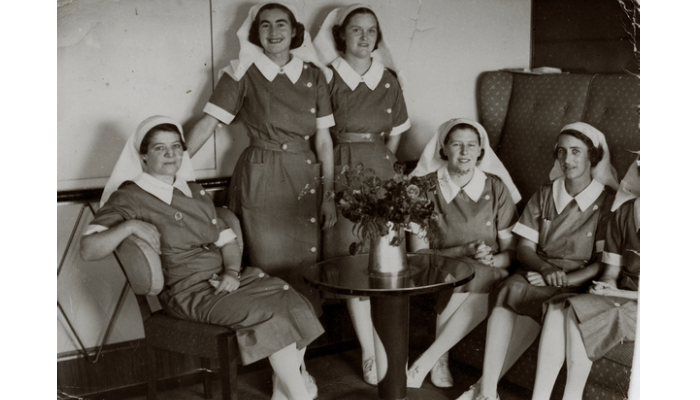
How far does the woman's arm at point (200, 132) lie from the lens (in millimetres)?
3945

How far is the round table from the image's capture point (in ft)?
10.3

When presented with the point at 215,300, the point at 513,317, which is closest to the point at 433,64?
the point at 513,317

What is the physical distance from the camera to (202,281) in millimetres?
3502

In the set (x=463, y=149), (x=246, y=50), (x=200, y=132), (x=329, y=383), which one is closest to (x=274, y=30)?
(x=246, y=50)

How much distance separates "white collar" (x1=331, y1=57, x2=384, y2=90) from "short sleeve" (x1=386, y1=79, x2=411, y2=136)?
0.13 metres

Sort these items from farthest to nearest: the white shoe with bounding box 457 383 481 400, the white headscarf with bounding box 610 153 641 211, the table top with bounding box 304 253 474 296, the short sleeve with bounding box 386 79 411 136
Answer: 1. the short sleeve with bounding box 386 79 411 136
2. the white shoe with bounding box 457 383 481 400
3. the white headscarf with bounding box 610 153 641 211
4. the table top with bounding box 304 253 474 296

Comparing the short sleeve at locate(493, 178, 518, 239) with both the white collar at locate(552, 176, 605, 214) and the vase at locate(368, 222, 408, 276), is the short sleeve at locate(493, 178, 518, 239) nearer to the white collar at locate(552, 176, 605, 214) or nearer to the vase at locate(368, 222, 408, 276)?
the white collar at locate(552, 176, 605, 214)

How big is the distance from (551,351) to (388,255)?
2.63ft

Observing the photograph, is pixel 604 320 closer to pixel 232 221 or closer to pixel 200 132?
pixel 232 221

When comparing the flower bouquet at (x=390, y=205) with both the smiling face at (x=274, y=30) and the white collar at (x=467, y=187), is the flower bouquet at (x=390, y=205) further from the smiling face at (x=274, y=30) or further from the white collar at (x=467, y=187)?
the smiling face at (x=274, y=30)

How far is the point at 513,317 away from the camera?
355cm

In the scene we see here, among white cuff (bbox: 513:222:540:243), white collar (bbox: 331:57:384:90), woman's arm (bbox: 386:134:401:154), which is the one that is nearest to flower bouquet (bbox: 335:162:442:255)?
white cuff (bbox: 513:222:540:243)

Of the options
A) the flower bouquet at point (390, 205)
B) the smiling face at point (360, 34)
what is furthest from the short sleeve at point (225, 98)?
the flower bouquet at point (390, 205)

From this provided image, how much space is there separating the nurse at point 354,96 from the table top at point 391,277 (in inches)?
23.1
